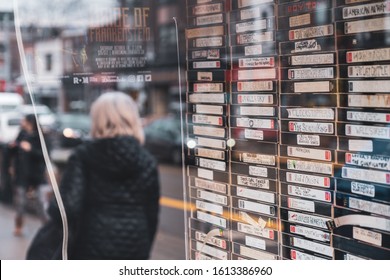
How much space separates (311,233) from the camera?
2.05m

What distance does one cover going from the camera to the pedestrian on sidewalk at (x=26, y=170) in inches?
147

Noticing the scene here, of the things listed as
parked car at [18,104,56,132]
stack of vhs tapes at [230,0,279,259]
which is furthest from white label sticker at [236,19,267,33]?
parked car at [18,104,56,132]

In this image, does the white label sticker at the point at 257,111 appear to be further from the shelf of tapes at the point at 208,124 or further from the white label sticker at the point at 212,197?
the white label sticker at the point at 212,197

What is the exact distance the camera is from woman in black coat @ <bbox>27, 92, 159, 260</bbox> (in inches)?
104

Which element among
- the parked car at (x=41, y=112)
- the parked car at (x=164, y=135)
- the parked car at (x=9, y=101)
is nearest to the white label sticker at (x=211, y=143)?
the parked car at (x=41, y=112)

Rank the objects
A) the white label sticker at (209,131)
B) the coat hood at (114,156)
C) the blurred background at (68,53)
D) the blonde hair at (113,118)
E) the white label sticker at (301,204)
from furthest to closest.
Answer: the blonde hair at (113,118)
the coat hood at (114,156)
the blurred background at (68,53)
the white label sticker at (209,131)
the white label sticker at (301,204)

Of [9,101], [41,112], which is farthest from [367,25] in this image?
[9,101]

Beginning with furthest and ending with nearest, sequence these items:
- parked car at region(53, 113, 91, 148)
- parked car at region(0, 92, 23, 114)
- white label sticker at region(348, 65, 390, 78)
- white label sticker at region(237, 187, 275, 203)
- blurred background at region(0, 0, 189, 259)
A: parked car at region(53, 113, 91, 148) → parked car at region(0, 92, 23, 114) → blurred background at region(0, 0, 189, 259) → white label sticker at region(237, 187, 275, 203) → white label sticker at region(348, 65, 390, 78)

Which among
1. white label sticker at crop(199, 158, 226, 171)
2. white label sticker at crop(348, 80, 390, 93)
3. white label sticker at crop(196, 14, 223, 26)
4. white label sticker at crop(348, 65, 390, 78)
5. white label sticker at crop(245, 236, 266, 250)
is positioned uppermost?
white label sticker at crop(196, 14, 223, 26)

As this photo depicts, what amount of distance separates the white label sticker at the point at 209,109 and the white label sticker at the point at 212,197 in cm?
32

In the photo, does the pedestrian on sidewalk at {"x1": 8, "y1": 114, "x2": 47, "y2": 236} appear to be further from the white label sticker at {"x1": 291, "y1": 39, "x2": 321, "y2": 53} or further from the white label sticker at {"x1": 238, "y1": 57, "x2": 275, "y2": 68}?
the white label sticker at {"x1": 291, "y1": 39, "x2": 321, "y2": 53}

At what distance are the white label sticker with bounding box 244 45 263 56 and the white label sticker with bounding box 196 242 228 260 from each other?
774mm

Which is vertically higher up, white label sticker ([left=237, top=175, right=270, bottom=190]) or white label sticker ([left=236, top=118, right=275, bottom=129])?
white label sticker ([left=236, top=118, right=275, bottom=129])
